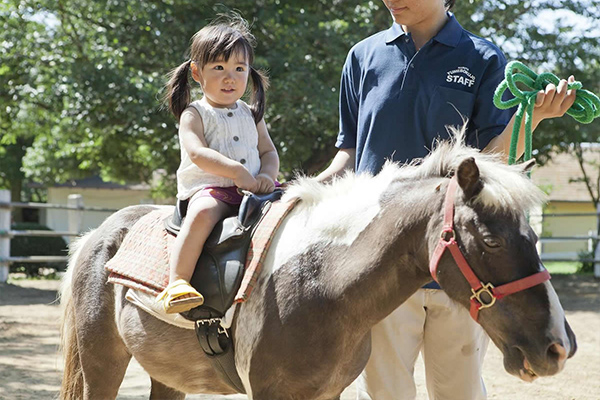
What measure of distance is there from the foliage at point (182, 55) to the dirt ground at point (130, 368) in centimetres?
374

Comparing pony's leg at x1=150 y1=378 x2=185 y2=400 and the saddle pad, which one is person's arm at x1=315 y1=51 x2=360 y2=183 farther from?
pony's leg at x1=150 y1=378 x2=185 y2=400

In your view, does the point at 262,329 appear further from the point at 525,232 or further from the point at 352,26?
the point at 352,26

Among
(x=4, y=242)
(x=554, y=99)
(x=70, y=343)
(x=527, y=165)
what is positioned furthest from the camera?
(x=4, y=242)

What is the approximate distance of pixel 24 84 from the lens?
43.2ft

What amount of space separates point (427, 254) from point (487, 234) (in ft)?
0.82

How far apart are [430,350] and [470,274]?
100 cm

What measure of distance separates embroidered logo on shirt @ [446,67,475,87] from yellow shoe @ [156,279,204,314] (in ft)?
4.50

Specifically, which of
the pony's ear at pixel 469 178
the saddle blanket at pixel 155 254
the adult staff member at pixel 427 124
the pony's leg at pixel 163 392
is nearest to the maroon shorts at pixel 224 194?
the saddle blanket at pixel 155 254

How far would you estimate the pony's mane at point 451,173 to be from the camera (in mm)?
2029

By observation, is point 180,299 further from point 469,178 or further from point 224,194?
point 469,178

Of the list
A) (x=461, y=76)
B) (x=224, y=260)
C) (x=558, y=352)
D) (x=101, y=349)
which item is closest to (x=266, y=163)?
(x=224, y=260)

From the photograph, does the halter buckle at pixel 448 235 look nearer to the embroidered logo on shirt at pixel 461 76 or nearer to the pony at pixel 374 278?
the pony at pixel 374 278

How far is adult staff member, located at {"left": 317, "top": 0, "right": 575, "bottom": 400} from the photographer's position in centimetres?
283

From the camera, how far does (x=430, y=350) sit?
2.93 metres
